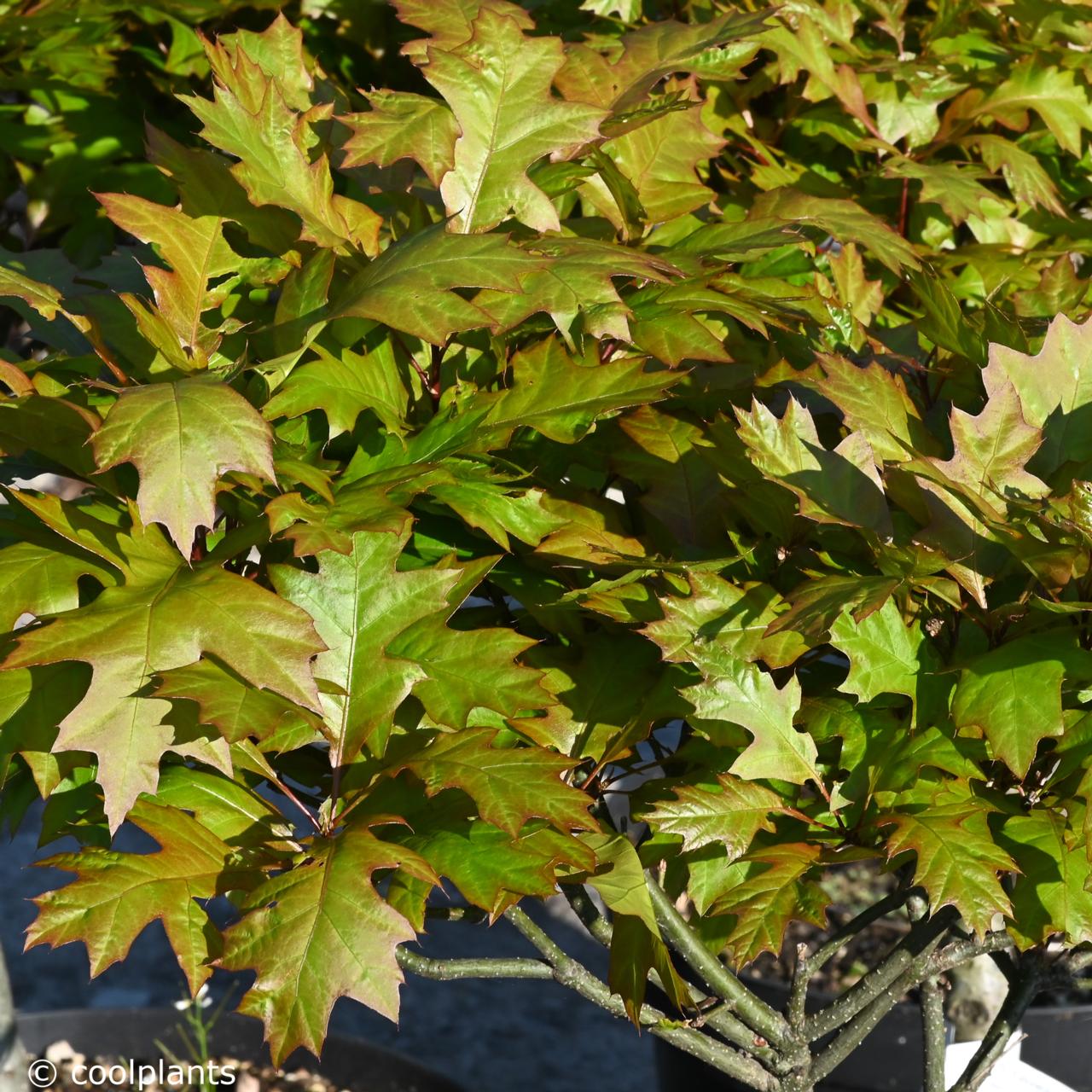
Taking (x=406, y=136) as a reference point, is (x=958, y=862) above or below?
below

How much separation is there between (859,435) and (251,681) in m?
0.50

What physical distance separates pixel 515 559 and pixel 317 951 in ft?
1.30

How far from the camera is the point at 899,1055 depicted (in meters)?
2.50

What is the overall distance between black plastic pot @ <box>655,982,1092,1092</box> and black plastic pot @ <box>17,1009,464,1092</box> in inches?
21.1

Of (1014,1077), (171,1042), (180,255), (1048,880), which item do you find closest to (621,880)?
(1048,880)

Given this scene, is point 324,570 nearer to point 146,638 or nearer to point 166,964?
point 146,638

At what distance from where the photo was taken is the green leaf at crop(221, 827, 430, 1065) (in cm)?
87

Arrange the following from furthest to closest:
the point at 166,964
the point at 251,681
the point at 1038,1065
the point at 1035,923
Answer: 1. the point at 166,964
2. the point at 1038,1065
3. the point at 1035,923
4. the point at 251,681

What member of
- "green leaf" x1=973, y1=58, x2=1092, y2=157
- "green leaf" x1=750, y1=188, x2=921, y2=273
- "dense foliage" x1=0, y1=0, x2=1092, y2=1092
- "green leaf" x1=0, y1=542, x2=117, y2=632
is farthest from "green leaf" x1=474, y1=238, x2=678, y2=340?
"green leaf" x1=973, y1=58, x2=1092, y2=157

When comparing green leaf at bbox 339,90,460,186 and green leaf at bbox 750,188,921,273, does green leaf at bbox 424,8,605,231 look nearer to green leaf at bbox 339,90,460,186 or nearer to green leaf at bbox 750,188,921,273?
green leaf at bbox 339,90,460,186

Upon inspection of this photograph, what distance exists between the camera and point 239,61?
3.59 ft

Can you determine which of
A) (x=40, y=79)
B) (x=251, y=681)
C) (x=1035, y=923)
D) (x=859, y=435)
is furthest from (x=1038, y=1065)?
(x=40, y=79)

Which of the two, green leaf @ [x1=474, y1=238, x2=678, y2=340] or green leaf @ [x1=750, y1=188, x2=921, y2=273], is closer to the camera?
green leaf @ [x1=474, y1=238, x2=678, y2=340]

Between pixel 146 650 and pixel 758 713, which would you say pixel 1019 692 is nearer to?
pixel 758 713
